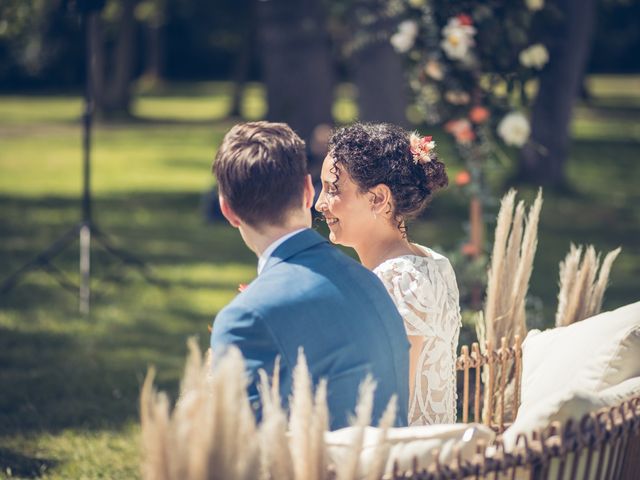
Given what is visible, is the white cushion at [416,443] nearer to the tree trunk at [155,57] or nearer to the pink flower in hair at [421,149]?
the pink flower in hair at [421,149]

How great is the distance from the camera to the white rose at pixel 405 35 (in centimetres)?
650

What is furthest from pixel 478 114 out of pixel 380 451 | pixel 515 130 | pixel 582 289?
pixel 380 451

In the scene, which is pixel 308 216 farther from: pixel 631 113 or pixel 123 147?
pixel 631 113

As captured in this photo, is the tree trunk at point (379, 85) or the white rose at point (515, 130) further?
the tree trunk at point (379, 85)

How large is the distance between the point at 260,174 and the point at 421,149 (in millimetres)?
845

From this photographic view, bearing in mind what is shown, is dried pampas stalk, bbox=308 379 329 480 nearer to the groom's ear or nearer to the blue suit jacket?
the blue suit jacket

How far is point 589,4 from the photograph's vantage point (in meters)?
13.5

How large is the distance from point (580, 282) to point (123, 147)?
1845 centimetres

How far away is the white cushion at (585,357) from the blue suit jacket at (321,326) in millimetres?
478

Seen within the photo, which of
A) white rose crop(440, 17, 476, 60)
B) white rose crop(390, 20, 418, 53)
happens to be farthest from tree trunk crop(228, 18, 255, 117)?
white rose crop(440, 17, 476, 60)

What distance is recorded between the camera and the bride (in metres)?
3.01

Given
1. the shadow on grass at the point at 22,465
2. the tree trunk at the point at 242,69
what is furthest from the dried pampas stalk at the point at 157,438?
the tree trunk at the point at 242,69

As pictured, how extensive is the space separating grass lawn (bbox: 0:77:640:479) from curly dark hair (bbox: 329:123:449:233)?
2182mm

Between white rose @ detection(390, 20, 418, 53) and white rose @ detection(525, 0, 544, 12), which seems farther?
white rose @ detection(390, 20, 418, 53)
